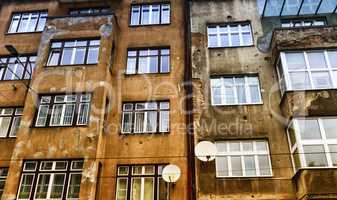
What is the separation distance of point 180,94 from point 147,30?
16.7 ft

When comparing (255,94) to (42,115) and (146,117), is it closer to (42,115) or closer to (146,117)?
(146,117)

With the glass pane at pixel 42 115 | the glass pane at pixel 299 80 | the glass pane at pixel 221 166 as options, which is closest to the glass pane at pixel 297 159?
the glass pane at pixel 221 166

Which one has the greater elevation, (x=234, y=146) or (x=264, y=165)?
(x=234, y=146)

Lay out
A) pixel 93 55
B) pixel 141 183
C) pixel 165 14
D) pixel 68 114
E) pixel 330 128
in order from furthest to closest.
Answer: pixel 165 14, pixel 93 55, pixel 68 114, pixel 141 183, pixel 330 128

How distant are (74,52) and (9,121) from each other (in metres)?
5.06

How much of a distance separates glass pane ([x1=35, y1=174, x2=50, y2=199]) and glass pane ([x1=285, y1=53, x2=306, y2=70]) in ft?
40.8

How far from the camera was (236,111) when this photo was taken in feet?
48.5

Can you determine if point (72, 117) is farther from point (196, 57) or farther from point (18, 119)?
point (196, 57)

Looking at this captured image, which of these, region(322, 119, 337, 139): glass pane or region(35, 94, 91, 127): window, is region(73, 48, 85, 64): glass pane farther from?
region(322, 119, 337, 139): glass pane

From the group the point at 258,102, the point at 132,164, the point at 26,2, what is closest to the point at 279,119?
the point at 258,102

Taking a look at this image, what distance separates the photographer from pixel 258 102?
15023 millimetres

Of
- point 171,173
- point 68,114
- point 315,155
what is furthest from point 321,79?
point 68,114

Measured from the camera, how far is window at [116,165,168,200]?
13.6 metres

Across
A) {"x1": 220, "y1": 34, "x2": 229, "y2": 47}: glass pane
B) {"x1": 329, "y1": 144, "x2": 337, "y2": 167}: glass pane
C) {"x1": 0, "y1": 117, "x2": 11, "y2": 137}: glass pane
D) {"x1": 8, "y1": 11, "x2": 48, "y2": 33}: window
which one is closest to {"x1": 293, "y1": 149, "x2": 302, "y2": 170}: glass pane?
{"x1": 329, "y1": 144, "x2": 337, "y2": 167}: glass pane
